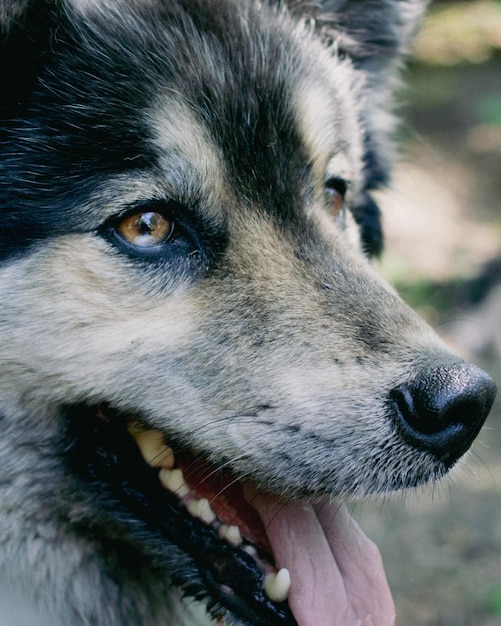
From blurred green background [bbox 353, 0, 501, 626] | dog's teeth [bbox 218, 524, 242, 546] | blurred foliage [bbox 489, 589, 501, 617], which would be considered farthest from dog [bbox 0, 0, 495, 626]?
blurred foliage [bbox 489, 589, 501, 617]

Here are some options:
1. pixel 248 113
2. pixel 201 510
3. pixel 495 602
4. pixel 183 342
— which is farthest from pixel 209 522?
pixel 495 602

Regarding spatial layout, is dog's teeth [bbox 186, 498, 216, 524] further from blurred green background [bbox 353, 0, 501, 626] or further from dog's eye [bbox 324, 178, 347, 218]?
dog's eye [bbox 324, 178, 347, 218]

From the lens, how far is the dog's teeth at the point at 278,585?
225 centimetres

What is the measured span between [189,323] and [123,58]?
0.79 meters

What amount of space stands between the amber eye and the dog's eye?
0.68 metres

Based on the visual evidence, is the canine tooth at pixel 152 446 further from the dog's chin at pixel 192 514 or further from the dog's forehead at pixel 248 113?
the dog's forehead at pixel 248 113

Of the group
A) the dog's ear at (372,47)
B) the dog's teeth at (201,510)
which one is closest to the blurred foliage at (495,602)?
the dog's ear at (372,47)

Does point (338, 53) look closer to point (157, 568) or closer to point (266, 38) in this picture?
point (266, 38)

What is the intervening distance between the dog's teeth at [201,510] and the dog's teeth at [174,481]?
0.12 feet

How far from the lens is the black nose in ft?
6.84

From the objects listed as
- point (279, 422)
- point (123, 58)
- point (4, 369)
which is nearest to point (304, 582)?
point (279, 422)

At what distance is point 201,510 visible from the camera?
234 cm

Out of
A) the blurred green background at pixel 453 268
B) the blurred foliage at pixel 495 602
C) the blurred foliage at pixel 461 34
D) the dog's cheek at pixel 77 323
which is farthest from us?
the blurred foliage at pixel 461 34

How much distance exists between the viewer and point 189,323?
2262 mm
